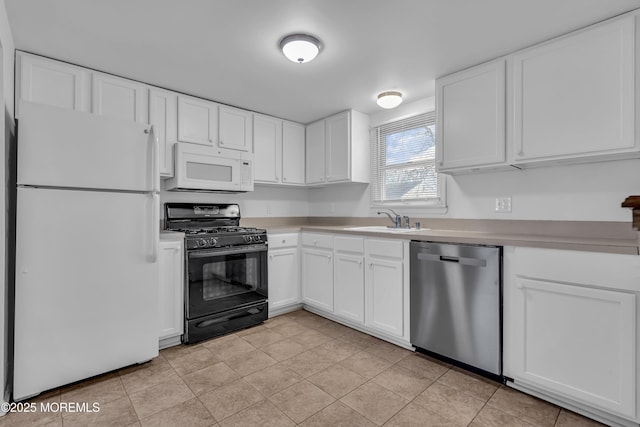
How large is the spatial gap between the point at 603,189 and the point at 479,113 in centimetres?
95

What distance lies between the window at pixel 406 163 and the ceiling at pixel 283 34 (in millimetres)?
477

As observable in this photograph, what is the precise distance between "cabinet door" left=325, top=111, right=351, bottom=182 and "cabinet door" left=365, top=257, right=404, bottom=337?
117 centimetres

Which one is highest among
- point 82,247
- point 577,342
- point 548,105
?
point 548,105

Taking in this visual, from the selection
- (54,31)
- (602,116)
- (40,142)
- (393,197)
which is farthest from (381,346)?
(54,31)

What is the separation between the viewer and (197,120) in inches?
119

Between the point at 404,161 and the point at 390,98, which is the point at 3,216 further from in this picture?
the point at 404,161

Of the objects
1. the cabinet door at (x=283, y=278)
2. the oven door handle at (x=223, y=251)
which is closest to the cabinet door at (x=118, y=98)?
the oven door handle at (x=223, y=251)

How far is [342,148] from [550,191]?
195 cm

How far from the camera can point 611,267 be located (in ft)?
5.16

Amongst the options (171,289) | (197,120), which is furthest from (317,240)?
(197,120)

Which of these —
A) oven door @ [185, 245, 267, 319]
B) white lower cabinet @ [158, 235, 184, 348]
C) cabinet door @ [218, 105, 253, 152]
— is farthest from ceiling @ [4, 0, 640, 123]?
oven door @ [185, 245, 267, 319]

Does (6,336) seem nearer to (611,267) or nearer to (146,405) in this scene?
(146,405)

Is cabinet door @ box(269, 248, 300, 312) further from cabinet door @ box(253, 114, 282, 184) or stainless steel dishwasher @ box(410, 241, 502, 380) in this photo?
stainless steel dishwasher @ box(410, 241, 502, 380)

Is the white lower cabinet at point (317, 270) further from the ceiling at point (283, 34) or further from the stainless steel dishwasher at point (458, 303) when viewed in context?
the ceiling at point (283, 34)
